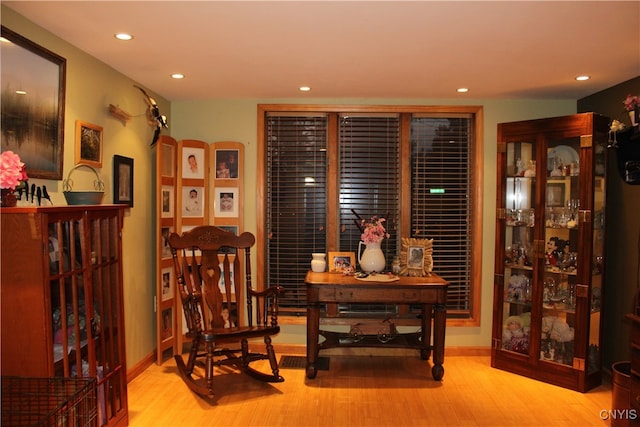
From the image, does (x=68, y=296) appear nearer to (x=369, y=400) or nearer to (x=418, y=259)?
(x=369, y=400)

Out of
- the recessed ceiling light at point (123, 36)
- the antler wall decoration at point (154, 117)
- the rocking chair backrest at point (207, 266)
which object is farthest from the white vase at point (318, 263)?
the recessed ceiling light at point (123, 36)

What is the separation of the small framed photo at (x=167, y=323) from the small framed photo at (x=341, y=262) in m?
1.52

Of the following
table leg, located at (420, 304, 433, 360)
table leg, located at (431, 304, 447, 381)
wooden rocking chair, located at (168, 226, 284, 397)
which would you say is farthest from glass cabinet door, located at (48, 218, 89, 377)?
table leg, located at (420, 304, 433, 360)

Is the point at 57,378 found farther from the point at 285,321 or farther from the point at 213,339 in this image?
the point at 285,321

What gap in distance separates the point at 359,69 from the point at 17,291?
2624 mm

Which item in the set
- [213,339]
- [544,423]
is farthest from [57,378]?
[544,423]

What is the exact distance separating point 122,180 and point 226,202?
1101 millimetres

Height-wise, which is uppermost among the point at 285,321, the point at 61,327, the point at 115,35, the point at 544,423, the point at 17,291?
the point at 115,35

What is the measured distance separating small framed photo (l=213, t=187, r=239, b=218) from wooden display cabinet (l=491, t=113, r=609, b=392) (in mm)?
2398

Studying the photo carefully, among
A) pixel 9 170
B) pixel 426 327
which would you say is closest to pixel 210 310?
pixel 426 327

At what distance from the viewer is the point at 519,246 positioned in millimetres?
4328

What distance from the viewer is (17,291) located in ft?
7.80

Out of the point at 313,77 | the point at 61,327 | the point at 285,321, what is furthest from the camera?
the point at 285,321

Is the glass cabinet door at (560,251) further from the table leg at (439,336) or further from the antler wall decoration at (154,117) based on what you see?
the antler wall decoration at (154,117)
